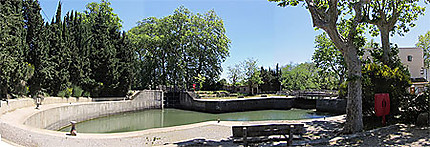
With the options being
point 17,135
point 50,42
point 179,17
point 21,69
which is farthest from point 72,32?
point 17,135

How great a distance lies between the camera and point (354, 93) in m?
10.7

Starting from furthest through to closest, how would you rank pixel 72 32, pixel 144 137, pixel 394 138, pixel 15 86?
pixel 72 32 < pixel 15 86 < pixel 144 137 < pixel 394 138

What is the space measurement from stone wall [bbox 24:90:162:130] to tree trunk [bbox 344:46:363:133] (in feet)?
43.8

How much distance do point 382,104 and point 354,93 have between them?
6.67ft

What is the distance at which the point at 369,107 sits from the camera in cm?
1314

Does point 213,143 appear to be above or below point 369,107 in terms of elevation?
below

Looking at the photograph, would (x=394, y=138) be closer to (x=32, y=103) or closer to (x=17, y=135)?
(x=17, y=135)

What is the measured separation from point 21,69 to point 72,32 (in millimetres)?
11934

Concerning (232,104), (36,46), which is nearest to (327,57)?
(232,104)

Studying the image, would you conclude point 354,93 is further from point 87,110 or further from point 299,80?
point 299,80

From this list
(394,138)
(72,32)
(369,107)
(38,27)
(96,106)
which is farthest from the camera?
(72,32)

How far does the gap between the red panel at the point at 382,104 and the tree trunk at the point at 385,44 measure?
2.94 meters

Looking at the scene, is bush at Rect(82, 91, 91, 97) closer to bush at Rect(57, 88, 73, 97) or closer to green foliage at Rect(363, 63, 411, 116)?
bush at Rect(57, 88, 73, 97)

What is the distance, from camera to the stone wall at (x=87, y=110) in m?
16.6
